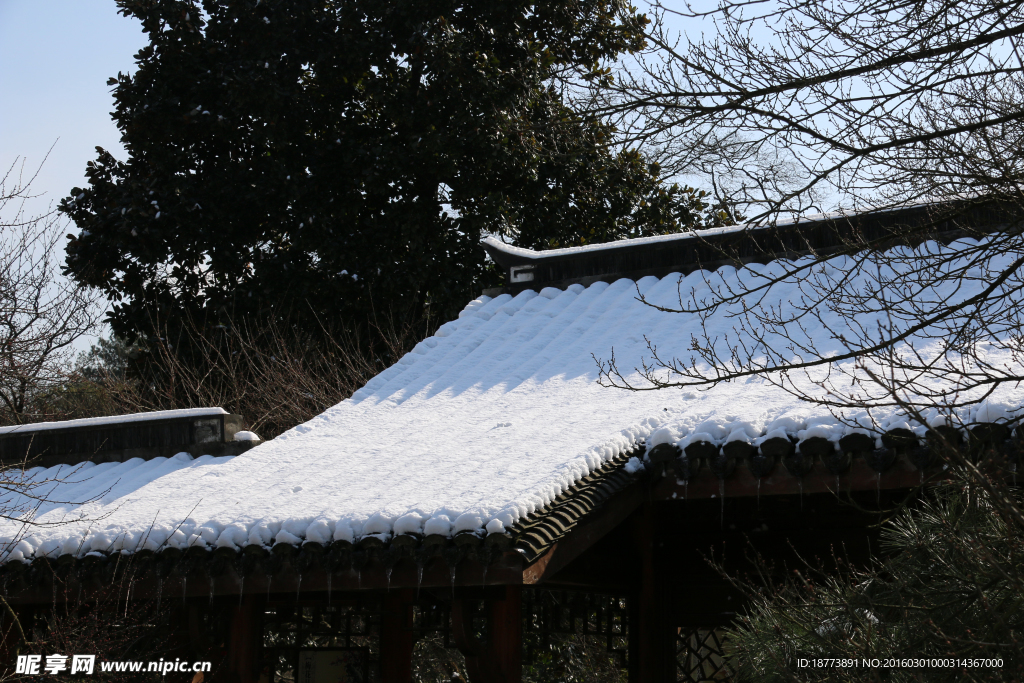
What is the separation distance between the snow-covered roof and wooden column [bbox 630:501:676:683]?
0.81 m

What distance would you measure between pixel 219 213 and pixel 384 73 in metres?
3.44

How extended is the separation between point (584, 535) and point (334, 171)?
1182 centimetres

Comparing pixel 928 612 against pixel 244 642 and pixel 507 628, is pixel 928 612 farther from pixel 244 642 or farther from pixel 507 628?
pixel 244 642

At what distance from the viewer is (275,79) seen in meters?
14.8

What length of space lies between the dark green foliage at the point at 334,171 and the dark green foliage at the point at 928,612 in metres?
10.3

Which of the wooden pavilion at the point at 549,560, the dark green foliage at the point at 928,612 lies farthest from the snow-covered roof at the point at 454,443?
the dark green foliage at the point at 928,612

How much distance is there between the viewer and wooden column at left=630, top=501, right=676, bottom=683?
5.61 m

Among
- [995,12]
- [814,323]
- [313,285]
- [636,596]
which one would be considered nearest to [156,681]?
[636,596]

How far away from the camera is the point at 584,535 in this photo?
4.42 meters

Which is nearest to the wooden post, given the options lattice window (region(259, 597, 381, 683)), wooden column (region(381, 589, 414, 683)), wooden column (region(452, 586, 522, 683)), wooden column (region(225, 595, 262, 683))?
wooden column (region(452, 586, 522, 683))

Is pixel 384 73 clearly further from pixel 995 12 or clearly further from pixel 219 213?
pixel 995 12

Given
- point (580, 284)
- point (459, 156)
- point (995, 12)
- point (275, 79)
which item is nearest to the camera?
point (995, 12)

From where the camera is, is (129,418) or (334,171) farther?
(334,171)

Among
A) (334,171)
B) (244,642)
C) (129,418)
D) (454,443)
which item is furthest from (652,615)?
(334,171)
